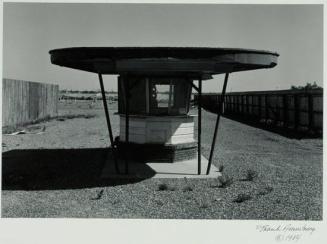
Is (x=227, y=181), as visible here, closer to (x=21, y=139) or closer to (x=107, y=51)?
(x=107, y=51)

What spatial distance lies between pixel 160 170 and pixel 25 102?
47.3 feet

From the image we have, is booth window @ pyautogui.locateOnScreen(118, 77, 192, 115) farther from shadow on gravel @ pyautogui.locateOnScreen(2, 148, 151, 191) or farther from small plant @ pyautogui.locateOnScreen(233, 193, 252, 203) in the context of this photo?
small plant @ pyautogui.locateOnScreen(233, 193, 252, 203)

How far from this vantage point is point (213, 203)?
722 cm

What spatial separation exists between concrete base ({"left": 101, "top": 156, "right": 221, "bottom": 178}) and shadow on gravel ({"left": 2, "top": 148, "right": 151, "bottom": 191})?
0.24 metres

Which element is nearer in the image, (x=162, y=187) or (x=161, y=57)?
(x=161, y=57)

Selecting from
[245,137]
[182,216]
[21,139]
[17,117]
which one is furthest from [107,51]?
[17,117]

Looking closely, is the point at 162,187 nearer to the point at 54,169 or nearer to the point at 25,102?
the point at 54,169

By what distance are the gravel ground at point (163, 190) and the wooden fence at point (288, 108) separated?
6.61 m

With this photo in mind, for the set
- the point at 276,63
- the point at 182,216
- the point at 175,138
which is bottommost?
the point at 182,216

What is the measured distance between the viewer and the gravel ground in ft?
22.0

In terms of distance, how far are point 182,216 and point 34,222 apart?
7.46 ft

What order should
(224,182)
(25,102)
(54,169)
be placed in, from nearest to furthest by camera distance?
(224,182) < (54,169) < (25,102)

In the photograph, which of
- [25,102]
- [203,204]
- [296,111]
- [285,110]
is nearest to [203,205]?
[203,204]

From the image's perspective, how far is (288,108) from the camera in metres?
23.0
